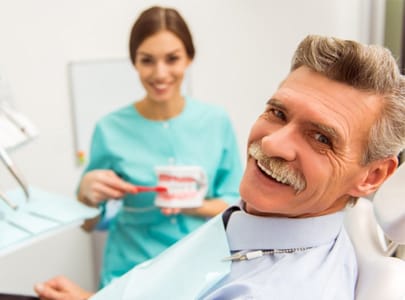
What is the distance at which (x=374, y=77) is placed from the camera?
79cm

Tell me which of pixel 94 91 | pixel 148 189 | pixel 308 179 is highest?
pixel 308 179

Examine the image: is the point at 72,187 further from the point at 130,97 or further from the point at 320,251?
the point at 320,251

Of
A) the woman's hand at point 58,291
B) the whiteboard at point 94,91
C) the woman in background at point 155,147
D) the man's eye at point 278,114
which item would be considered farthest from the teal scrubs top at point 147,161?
the man's eye at point 278,114

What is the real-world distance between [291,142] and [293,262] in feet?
0.67

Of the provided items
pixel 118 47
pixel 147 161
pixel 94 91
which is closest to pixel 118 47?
pixel 118 47

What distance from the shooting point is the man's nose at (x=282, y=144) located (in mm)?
804

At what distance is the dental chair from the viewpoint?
31.2 inches

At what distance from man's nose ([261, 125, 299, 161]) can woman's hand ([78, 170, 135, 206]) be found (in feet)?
1.96

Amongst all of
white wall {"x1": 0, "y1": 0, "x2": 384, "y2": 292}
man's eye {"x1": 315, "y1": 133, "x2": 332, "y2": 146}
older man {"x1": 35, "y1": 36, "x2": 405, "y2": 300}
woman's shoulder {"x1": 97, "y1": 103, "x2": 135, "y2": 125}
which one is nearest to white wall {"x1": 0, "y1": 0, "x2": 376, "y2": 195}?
white wall {"x1": 0, "y1": 0, "x2": 384, "y2": 292}

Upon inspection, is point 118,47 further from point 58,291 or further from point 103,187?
point 58,291

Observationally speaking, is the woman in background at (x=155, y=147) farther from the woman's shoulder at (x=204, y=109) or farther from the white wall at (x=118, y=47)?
the white wall at (x=118, y=47)

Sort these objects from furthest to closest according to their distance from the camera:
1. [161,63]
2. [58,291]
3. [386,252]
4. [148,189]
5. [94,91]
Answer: [94,91] → [161,63] → [148,189] → [58,291] → [386,252]

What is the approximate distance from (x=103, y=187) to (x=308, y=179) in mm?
675

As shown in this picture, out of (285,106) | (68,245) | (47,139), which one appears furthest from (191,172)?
(68,245)
